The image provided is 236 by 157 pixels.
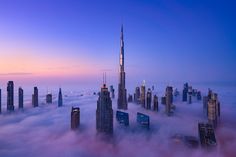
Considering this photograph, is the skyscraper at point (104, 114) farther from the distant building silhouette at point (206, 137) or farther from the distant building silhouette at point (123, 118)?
the distant building silhouette at point (206, 137)

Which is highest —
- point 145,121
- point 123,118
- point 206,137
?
point 123,118

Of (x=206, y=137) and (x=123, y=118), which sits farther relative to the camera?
(x=123, y=118)

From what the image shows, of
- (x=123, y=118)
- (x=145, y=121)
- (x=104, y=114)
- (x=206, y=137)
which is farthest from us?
(x=123, y=118)

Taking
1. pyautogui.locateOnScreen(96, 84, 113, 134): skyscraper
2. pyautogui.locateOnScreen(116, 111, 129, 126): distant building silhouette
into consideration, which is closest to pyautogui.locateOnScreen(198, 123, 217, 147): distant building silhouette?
pyautogui.locateOnScreen(116, 111, 129, 126): distant building silhouette

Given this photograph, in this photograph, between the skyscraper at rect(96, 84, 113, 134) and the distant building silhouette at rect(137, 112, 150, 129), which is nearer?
the skyscraper at rect(96, 84, 113, 134)

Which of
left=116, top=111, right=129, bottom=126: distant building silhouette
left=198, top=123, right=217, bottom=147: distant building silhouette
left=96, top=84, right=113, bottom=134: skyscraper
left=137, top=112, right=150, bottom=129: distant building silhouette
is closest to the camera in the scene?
left=198, top=123, right=217, bottom=147: distant building silhouette

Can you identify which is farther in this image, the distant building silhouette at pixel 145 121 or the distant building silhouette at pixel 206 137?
the distant building silhouette at pixel 145 121

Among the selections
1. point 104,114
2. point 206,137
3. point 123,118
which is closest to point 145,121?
point 123,118

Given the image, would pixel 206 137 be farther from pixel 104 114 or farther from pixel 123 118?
pixel 104 114

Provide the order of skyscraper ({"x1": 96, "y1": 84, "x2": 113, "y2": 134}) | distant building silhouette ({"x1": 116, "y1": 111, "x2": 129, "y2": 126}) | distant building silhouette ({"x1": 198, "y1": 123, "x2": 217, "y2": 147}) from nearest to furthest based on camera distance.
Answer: distant building silhouette ({"x1": 198, "y1": 123, "x2": 217, "y2": 147})
skyscraper ({"x1": 96, "y1": 84, "x2": 113, "y2": 134})
distant building silhouette ({"x1": 116, "y1": 111, "x2": 129, "y2": 126})

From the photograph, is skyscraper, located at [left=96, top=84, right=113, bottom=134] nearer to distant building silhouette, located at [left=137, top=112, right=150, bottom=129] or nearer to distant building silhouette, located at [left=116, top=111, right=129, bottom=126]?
distant building silhouette, located at [left=116, top=111, right=129, bottom=126]

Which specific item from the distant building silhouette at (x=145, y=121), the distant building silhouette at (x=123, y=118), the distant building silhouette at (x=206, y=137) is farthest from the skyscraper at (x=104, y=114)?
the distant building silhouette at (x=206, y=137)
